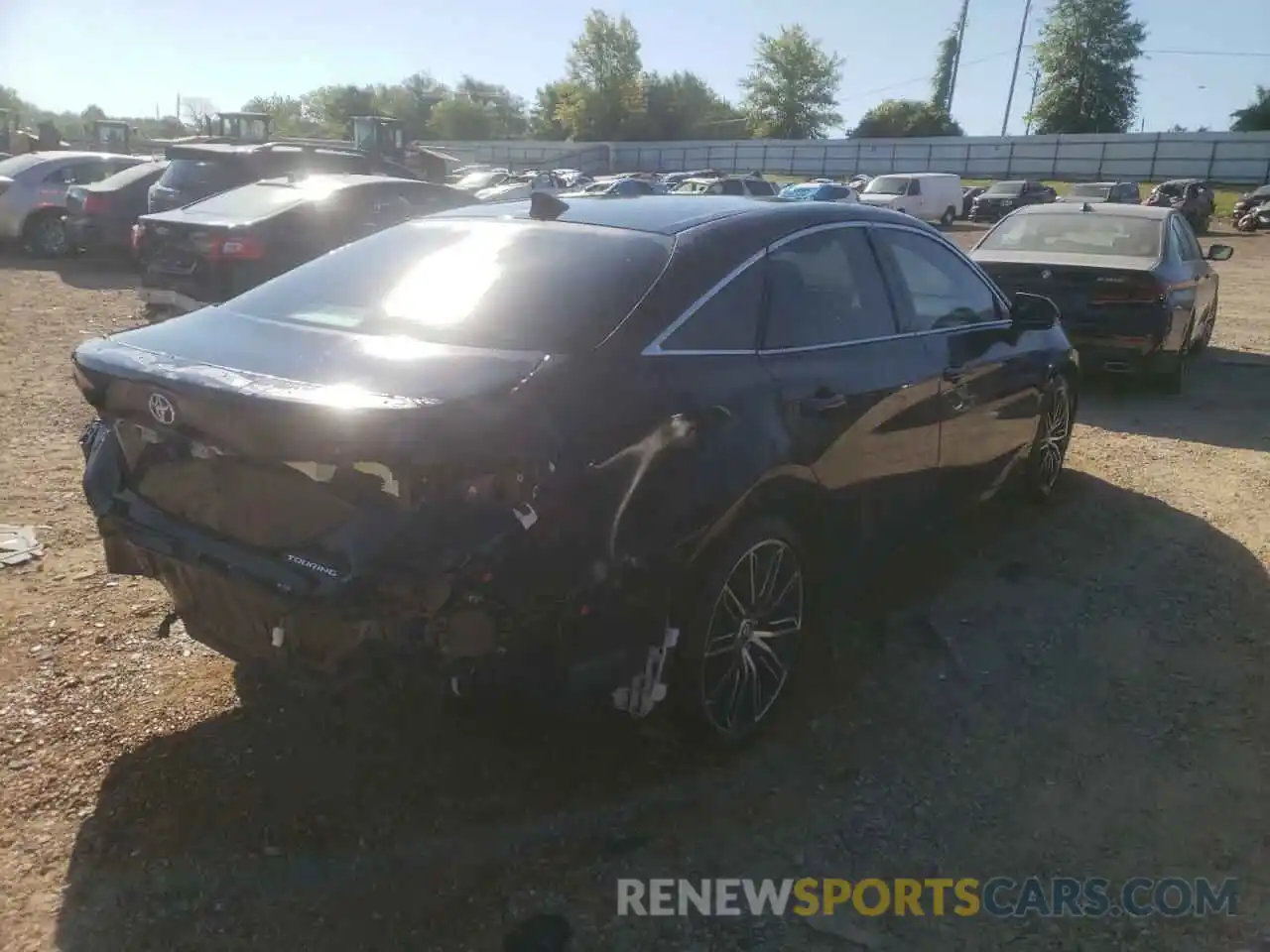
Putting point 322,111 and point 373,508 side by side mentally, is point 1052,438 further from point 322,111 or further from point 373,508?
point 322,111

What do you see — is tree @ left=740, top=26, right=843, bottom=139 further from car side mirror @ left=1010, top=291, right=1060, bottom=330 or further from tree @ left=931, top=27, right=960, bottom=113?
car side mirror @ left=1010, top=291, right=1060, bottom=330

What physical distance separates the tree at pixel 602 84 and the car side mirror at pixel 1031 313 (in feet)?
257

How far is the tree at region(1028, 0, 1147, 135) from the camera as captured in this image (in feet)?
229

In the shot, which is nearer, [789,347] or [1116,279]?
[789,347]

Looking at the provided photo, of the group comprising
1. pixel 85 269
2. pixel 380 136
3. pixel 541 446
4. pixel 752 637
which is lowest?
pixel 85 269

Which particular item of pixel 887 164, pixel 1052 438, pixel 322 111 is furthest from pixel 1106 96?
pixel 1052 438

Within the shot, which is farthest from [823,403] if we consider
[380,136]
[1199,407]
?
[380,136]

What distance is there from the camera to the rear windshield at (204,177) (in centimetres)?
1217

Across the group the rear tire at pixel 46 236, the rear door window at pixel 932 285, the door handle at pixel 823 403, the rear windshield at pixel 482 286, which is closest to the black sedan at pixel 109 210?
the rear tire at pixel 46 236

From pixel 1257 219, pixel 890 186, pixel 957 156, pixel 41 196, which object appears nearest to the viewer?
pixel 41 196

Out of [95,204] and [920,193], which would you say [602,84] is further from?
[95,204]

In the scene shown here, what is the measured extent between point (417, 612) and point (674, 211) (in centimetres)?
184

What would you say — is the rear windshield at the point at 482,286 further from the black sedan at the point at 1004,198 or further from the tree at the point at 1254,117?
the tree at the point at 1254,117

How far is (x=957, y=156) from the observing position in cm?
4872
